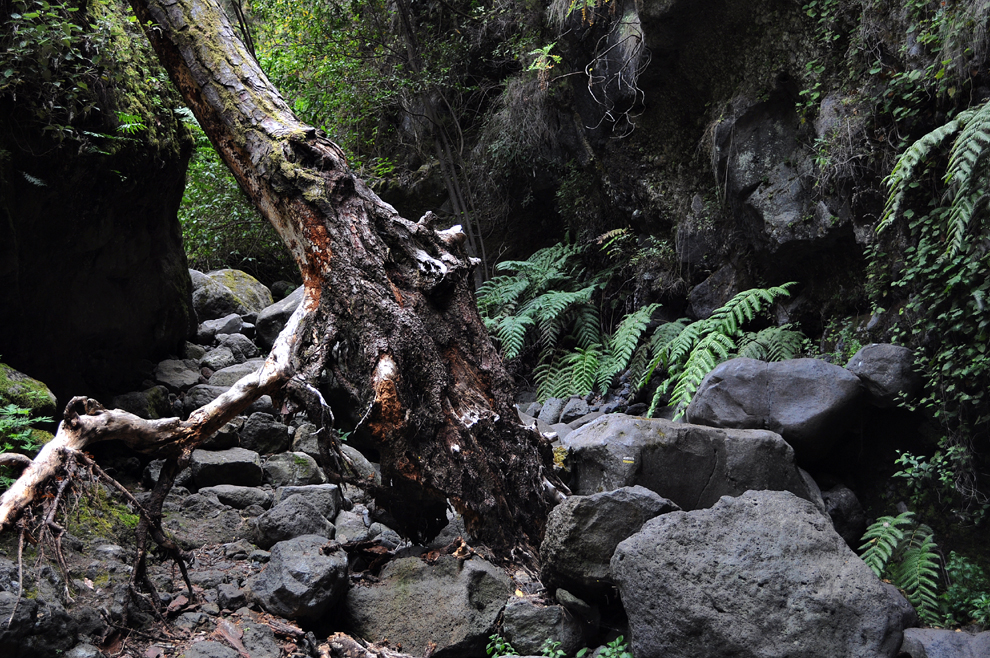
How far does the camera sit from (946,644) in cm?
271

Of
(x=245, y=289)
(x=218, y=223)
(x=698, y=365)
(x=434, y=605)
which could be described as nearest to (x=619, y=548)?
(x=434, y=605)

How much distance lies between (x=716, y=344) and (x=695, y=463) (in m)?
1.65

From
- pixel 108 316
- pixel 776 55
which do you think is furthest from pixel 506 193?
pixel 108 316

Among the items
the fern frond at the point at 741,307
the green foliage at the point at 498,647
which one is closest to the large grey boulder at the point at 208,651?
the green foliage at the point at 498,647

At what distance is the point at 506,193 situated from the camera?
9031 millimetres

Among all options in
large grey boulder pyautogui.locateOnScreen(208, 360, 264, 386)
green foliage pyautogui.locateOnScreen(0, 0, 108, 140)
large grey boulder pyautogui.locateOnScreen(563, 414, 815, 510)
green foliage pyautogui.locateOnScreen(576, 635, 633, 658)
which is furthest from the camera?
large grey boulder pyautogui.locateOnScreen(208, 360, 264, 386)

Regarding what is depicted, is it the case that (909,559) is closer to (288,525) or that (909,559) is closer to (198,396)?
(288,525)

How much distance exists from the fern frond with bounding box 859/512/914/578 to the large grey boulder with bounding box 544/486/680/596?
129 centimetres

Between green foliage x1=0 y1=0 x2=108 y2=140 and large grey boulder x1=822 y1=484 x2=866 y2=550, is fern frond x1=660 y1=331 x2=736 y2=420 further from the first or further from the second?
green foliage x1=0 y1=0 x2=108 y2=140

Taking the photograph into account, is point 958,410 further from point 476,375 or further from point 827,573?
point 476,375

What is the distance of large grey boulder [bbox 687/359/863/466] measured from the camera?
Result: 13.9ft

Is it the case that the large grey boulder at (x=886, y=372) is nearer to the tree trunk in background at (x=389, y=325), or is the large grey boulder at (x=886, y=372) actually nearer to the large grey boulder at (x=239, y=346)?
the tree trunk in background at (x=389, y=325)

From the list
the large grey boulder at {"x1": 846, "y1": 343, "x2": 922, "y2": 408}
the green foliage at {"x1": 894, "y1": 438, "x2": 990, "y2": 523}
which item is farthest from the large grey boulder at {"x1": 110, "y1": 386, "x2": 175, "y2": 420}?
the green foliage at {"x1": 894, "y1": 438, "x2": 990, "y2": 523}

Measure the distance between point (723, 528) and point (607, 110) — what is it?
17.9 feet
